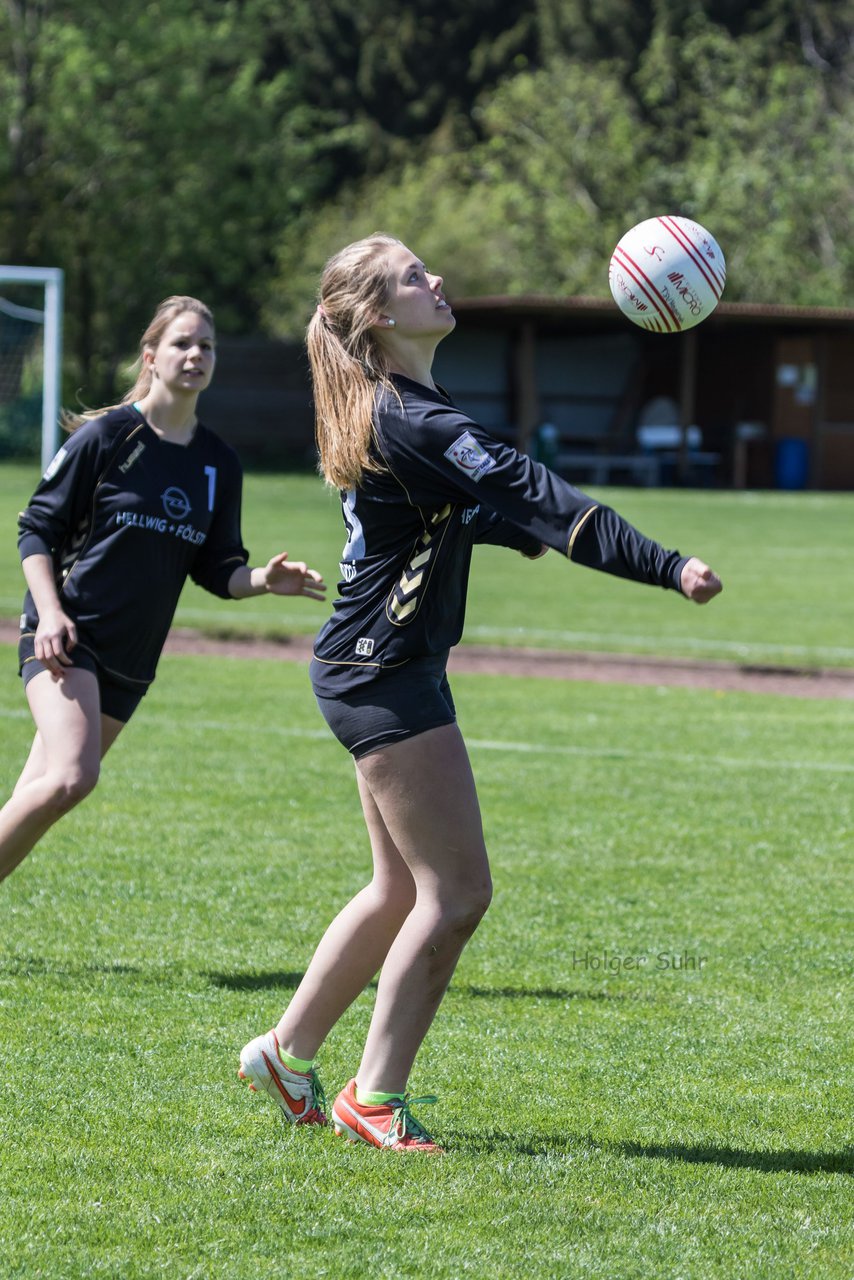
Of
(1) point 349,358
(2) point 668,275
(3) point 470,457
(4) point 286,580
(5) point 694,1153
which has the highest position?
(2) point 668,275

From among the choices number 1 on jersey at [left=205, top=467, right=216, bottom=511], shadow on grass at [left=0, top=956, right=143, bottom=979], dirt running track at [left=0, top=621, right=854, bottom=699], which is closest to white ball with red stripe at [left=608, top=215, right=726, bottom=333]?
number 1 on jersey at [left=205, top=467, right=216, bottom=511]

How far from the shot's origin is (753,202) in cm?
4541

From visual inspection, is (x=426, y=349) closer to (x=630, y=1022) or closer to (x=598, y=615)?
(x=630, y=1022)

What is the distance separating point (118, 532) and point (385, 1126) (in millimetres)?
2150

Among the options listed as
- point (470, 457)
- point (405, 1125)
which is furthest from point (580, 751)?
point (470, 457)

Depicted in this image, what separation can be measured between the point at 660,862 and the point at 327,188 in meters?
49.5

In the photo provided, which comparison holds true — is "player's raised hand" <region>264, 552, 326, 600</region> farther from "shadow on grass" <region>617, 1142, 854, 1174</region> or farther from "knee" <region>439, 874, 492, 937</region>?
"shadow on grass" <region>617, 1142, 854, 1174</region>

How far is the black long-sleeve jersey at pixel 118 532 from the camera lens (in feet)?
17.0

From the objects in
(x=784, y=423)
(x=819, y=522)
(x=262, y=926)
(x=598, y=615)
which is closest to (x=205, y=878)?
(x=262, y=926)

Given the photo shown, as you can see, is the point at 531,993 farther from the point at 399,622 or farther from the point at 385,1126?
the point at 399,622

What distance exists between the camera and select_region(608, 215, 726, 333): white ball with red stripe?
434cm

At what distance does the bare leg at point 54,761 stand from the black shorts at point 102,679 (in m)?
0.03

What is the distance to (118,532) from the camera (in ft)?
17.1

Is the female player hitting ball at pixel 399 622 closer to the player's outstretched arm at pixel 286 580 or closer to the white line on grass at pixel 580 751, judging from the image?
the player's outstretched arm at pixel 286 580
